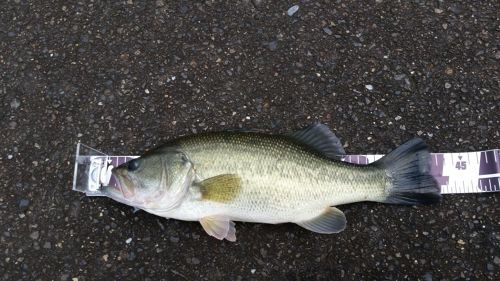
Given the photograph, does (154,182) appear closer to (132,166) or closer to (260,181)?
(132,166)

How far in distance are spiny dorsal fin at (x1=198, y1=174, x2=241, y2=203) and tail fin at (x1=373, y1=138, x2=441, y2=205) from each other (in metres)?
0.92

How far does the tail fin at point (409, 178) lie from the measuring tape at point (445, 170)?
0.69 feet

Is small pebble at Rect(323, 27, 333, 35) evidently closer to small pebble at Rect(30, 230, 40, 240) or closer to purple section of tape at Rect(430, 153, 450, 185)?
purple section of tape at Rect(430, 153, 450, 185)

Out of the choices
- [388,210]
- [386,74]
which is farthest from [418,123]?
[388,210]

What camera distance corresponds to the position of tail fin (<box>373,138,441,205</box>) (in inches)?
118

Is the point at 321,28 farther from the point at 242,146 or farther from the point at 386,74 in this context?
the point at 242,146

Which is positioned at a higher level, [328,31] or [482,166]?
[328,31]

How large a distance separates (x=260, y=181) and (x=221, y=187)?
238 mm

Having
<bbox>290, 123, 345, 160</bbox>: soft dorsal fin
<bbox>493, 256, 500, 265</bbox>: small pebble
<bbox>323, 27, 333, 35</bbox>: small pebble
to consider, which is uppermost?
<bbox>323, 27, 333, 35</bbox>: small pebble

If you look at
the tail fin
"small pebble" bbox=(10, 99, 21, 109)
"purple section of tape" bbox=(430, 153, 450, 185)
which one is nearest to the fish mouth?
"small pebble" bbox=(10, 99, 21, 109)

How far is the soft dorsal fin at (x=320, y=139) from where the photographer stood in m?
3.07

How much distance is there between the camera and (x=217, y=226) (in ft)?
9.70

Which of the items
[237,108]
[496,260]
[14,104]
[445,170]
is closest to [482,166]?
[445,170]

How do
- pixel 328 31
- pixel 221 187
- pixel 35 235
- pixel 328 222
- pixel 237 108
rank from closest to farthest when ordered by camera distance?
pixel 221 187, pixel 328 222, pixel 35 235, pixel 237 108, pixel 328 31
